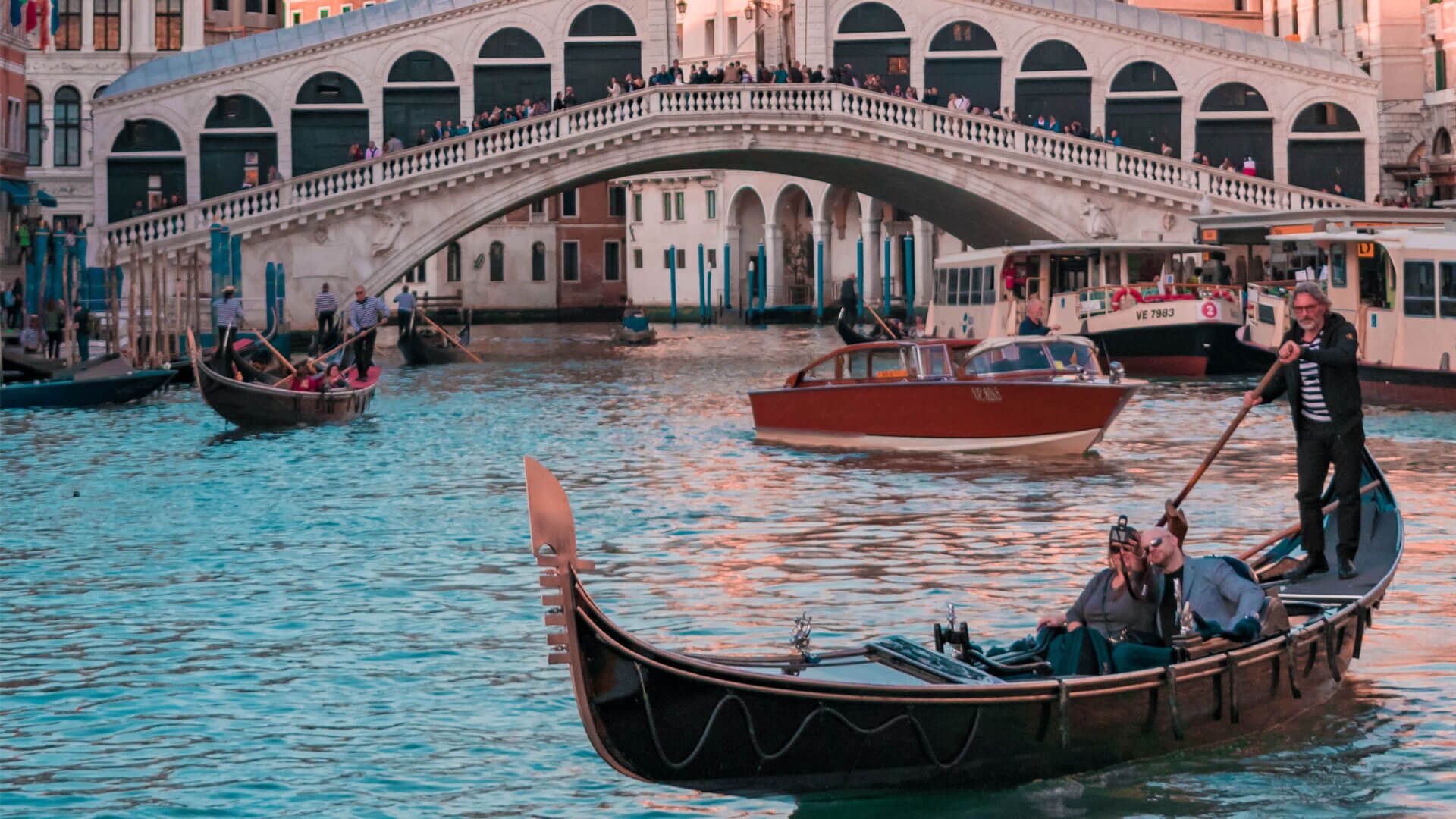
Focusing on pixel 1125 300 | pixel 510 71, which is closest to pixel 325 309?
pixel 510 71

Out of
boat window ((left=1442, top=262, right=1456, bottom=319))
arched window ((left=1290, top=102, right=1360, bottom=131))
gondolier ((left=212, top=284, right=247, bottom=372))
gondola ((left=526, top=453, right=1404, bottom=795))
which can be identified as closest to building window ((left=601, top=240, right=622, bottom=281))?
arched window ((left=1290, top=102, right=1360, bottom=131))

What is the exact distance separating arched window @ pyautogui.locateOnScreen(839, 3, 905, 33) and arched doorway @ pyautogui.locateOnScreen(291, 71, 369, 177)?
835 cm

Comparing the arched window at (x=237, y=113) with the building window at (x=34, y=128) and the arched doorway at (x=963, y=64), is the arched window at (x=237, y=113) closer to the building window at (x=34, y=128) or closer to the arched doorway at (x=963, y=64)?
the building window at (x=34, y=128)

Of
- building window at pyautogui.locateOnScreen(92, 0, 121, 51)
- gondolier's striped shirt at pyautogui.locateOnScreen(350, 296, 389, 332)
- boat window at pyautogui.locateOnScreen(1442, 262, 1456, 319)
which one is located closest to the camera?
boat window at pyautogui.locateOnScreen(1442, 262, 1456, 319)

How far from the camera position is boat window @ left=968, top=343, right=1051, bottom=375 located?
57.3ft

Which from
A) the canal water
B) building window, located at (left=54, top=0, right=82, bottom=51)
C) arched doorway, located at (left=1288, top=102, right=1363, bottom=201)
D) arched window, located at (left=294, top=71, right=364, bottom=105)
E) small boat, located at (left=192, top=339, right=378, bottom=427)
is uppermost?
building window, located at (left=54, top=0, right=82, bottom=51)

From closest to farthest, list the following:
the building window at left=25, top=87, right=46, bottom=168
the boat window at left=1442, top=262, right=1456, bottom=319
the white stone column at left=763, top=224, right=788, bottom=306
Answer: the boat window at left=1442, top=262, right=1456, bottom=319 < the building window at left=25, top=87, right=46, bottom=168 < the white stone column at left=763, top=224, right=788, bottom=306

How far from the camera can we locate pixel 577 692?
6402 mm

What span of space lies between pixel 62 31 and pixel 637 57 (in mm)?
11518

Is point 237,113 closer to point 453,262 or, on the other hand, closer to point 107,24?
point 107,24

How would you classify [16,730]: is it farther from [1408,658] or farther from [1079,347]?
[1079,347]

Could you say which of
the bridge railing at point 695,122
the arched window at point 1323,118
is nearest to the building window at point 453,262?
the bridge railing at point 695,122

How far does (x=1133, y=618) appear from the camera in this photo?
7469mm

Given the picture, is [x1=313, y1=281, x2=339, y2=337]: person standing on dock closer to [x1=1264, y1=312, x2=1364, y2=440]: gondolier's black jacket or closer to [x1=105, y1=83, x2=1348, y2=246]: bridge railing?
[x1=105, y1=83, x2=1348, y2=246]: bridge railing
